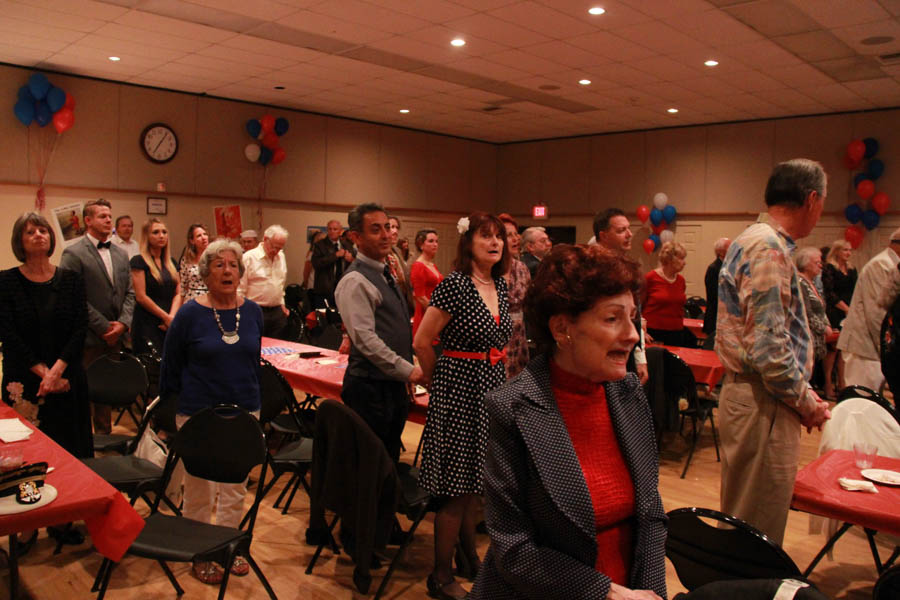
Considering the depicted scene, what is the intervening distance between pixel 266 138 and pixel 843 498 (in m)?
10.2

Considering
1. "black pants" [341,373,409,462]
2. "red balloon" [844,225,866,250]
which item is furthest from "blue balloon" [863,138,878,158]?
"black pants" [341,373,409,462]

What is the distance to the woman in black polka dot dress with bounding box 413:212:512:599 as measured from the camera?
3.21m

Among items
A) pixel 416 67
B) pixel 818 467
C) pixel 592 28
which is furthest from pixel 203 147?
pixel 818 467

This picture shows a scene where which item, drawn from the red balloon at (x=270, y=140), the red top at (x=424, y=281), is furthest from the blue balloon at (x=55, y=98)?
the red top at (x=424, y=281)

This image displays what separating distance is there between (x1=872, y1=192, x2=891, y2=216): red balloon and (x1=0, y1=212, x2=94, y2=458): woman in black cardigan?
1044cm

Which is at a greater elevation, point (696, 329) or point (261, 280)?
point (261, 280)

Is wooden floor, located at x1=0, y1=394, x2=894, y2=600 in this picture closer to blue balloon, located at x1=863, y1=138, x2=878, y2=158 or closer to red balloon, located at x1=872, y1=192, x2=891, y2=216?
red balloon, located at x1=872, y1=192, x2=891, y2=216

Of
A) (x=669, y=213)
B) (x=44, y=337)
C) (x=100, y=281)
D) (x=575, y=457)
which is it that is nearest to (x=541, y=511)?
(x=575, y=457)

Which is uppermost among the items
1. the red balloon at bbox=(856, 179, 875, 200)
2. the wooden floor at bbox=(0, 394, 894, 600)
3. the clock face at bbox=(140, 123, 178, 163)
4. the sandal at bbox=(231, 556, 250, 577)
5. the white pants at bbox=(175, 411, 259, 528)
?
the clock face at bbox=(140, 123, 178, 163)

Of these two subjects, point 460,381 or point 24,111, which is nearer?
point 460,381

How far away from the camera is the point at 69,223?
9219 mm

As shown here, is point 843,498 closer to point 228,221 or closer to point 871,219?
point 871,219

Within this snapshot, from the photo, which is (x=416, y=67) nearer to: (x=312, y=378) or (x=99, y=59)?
(x=99, y=59)

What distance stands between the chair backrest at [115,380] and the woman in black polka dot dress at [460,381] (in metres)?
2.10
